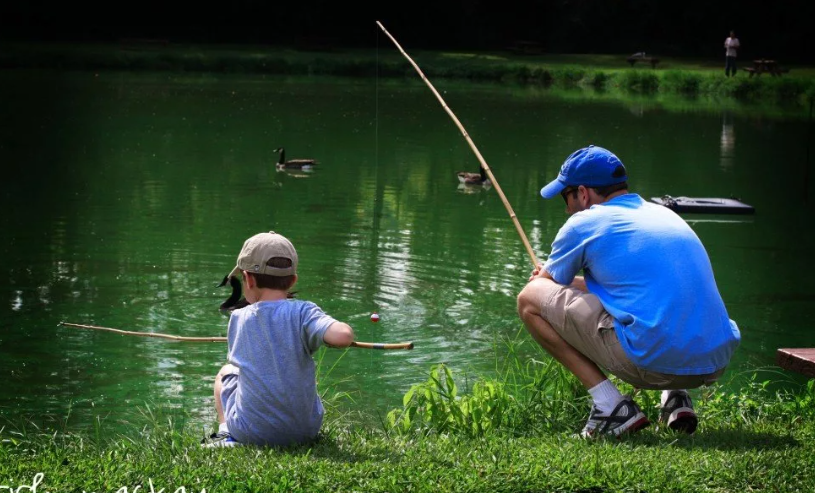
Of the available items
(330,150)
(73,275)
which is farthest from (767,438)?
(330,150)

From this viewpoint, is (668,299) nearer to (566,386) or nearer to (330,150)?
(566,386)

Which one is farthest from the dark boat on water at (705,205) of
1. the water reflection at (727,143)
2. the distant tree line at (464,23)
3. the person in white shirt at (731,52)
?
the distant tree line at (464,23)

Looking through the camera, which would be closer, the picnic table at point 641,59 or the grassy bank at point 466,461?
the grassy bank at point 466,461

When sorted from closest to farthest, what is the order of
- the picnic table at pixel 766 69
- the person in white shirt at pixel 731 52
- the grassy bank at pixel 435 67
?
the grassy bank at pixel 435 67 < the person in white shirt at pixel 731 52 < the picnic table at pixel 766 69

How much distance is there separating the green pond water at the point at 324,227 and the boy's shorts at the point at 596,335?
1373 mm

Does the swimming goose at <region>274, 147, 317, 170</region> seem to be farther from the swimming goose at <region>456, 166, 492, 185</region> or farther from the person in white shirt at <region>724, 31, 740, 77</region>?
the person in white shirt at <region>724, 31, 740, 77</region>

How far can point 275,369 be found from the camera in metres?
3.86

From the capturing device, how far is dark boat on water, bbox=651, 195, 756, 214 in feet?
39.8

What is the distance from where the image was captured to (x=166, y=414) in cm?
568

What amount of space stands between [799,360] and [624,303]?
73 cm

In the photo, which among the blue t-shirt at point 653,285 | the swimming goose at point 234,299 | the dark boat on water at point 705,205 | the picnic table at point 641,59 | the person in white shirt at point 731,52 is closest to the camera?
the blue t-shirt at point 653,285

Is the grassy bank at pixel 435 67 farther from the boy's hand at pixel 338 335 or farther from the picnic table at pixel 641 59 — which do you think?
the boy's hand at pixel 338 335

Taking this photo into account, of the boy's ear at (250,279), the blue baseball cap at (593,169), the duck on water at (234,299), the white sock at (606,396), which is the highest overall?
the blue baseball cap at (593,169)

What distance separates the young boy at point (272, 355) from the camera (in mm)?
3869
